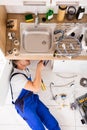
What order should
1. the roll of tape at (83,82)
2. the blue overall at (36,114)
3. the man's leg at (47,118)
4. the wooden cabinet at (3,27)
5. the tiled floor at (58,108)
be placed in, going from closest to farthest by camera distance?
the wooden cabinet at (3,27) < the blue overall at (36,114) < the man's leg at (47,118) < the tiled floor at (58,108) < the roll of tape at (83,82)

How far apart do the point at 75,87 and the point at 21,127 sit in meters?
0.78

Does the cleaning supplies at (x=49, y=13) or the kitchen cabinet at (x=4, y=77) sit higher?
the cleaning supplies at (x=49, y=13)

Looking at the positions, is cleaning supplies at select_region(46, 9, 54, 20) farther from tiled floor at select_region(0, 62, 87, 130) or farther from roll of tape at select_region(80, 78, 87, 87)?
roll of tape at select_region(80, 78, 87, 87)

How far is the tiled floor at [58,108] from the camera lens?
2.74 meters

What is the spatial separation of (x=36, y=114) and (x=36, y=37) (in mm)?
819

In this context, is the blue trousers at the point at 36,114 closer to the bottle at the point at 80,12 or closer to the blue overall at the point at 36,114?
the blue overall at the point at 36,114

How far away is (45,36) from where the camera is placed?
2.35 metres

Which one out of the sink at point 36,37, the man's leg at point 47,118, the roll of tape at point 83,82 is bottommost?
the man's leg at point 47,118

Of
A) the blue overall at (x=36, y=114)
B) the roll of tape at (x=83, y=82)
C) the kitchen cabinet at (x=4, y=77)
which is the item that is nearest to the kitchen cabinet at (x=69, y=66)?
the roll of tape at (x=83, y=82)

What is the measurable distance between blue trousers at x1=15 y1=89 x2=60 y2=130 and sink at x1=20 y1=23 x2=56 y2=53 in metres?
0.48

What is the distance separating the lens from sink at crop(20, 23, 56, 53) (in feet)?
7.52

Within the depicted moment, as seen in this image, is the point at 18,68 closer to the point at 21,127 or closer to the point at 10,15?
the point at 10,15

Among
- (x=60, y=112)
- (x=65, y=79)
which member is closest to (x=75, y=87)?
(x=65, y=79)

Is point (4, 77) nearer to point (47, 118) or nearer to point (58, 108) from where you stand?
point (47, 118)
